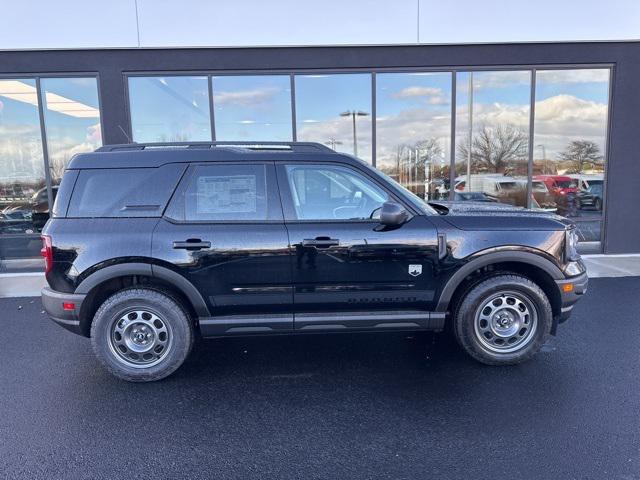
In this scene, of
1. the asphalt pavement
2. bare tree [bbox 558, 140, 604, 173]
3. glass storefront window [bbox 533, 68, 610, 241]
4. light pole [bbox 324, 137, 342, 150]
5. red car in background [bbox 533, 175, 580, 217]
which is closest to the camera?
the asphalt pavement

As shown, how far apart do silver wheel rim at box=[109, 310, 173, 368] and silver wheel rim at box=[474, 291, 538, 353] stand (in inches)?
105

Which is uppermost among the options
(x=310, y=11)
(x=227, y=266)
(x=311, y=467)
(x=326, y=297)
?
(x=310, y=11)

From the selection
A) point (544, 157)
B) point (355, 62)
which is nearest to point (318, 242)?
point (355, 62)

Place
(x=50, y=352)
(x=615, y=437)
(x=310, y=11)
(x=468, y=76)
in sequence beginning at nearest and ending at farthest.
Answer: (x=615, y=437) → (x=50, y=352) → (x=310, y=11) → (x=468, y=76)

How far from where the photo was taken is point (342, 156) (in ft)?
12.1

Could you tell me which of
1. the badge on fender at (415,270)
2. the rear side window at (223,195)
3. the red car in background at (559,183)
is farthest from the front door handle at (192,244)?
the red car in background at (559,183)

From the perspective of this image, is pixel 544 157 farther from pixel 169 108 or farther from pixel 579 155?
pixel 169 108

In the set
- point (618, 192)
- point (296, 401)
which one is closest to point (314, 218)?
point (296, 401)

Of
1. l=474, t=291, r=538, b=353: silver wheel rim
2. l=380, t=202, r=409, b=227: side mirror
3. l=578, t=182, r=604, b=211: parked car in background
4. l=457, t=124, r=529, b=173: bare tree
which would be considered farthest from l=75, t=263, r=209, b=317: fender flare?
l=578, t=182, r=604, b=211: parked car in background

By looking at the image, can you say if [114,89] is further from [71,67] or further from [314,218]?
[314,218]

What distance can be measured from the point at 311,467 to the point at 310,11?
7.36m

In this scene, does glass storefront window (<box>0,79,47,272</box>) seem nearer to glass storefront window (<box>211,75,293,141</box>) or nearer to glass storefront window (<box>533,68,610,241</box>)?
glass storefront window (<box>211,75,293,141</box>)

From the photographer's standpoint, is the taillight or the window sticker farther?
the window sticker

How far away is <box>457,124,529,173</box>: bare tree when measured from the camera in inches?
338
